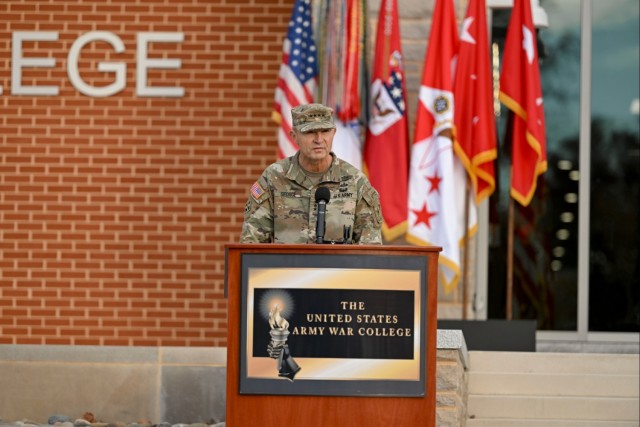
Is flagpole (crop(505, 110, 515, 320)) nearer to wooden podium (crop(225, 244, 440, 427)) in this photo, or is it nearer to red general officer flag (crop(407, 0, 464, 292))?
red general officer flag (crop(407, 0, 464, 292))

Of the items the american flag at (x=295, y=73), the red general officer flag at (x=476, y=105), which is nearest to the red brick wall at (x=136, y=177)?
the american flag at (x=295, y=73)

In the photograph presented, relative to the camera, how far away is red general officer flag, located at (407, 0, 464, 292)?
32.2ft

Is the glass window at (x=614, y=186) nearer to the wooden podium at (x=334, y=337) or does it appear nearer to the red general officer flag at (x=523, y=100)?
the red general officer flag at (x=523, y=100)

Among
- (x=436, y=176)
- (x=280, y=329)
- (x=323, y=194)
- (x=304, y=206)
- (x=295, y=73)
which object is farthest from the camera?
(x=295, y=73)

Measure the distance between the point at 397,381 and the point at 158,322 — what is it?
580cm

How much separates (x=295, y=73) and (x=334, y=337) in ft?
15.8

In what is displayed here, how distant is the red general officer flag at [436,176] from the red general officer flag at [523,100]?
1.51ft

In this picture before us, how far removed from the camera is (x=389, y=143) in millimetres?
9945

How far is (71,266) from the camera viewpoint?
11.1m

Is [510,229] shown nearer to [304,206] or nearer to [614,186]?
[614,186]

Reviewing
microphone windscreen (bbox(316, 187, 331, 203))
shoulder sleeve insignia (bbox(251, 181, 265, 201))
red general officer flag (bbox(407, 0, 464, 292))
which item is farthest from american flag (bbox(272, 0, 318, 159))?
microphone windscreen (bbox(316, 187, 331, 203))

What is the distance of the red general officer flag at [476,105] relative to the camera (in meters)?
9.88

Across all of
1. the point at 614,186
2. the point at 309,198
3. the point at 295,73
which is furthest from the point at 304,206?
the point at 614,186

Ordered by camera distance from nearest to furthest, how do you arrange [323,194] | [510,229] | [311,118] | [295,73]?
[323,194]
[311,118]
[295,73]
[510,229]
